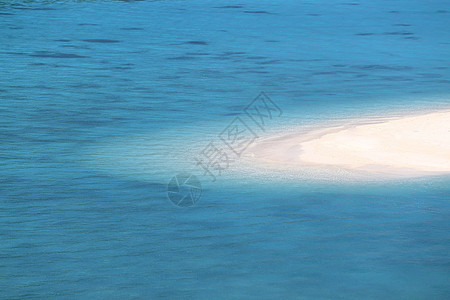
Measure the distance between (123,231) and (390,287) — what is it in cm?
62

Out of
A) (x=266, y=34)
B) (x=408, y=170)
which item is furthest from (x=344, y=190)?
(x=266, y=34)

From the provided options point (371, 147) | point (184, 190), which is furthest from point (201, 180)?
point (371, 147)

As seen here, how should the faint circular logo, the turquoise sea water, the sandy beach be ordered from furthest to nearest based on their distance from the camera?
the sandy beach < the faint circular logo < the turquoise sea water

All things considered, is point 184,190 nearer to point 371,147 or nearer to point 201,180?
point 201,180

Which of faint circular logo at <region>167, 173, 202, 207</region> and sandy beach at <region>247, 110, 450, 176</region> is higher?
sandy beach at <region>247, 110, 450, 176</region>

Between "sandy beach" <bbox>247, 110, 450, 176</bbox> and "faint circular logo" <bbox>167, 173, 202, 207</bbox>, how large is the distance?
0.28 m

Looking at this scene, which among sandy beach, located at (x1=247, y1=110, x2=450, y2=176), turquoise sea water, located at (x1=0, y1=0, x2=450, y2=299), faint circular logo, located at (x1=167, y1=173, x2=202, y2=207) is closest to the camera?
turquoise sea water, located at (x1=0, y1=0, x2=450, y2=299)

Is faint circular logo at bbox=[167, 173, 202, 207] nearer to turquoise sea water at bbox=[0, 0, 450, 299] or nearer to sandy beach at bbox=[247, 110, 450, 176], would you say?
turquoise sea water at bbox=[0, 0, 450, 299]

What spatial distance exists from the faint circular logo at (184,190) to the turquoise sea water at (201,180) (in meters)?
0.02

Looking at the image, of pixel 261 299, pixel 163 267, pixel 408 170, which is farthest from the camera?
pixel 408 170

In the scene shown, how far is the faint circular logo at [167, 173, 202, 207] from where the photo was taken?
1974 millimetres

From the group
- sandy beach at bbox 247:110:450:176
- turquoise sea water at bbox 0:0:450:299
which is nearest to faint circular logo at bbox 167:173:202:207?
turquoise sea water at bbox 0:0:450:299

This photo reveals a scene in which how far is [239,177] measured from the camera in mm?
2170

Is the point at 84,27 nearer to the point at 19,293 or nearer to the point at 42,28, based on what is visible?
the point at 42,28
